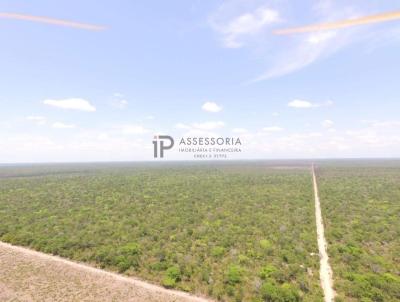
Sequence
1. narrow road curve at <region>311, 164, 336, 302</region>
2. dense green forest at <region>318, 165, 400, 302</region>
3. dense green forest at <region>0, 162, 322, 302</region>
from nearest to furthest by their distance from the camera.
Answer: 1. narrow road curve at <region>311, 164, 336, 302</region>
2. dense green forest at <region>318, 165, 400, 302</region>
3. dense green forest at <region>0, 162, 322, 302</region>

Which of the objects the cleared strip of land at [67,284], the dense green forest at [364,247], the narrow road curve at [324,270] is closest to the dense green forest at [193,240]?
the narrow road curve at [324,270]

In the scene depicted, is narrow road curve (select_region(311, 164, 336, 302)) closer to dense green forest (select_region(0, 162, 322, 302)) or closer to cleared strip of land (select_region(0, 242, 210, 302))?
dense green forest (select_region(0, 162, 322, 302))

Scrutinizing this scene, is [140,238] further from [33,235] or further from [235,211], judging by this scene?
[235,211]

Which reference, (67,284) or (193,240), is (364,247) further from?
(67,284)

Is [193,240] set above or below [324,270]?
above

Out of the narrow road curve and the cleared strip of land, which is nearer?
the cleared strip of land

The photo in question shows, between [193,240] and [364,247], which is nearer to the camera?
[364,247]

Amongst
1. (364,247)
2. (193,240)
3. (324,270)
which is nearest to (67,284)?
(193,240)

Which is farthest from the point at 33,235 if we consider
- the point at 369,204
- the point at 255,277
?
the point at 369,204

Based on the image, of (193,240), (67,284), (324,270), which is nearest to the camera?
(67,284)

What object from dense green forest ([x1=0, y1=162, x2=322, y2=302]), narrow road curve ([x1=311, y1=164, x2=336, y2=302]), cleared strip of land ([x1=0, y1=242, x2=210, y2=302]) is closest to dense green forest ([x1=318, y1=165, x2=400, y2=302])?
narrow road curve ([x1=311, y1=164, x2=336, y2=302])
